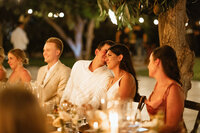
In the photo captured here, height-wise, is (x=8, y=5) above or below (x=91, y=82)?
above

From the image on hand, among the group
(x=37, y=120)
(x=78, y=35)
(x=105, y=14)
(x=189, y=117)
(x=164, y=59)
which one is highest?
(x=78, y=35)

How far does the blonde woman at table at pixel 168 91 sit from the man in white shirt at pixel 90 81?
98cm

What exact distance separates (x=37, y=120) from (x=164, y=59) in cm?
207

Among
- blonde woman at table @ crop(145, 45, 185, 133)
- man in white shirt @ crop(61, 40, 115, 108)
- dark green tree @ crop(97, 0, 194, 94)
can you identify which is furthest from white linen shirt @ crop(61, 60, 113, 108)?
blonde woman at table @ crop(145, 45, 185, 133)

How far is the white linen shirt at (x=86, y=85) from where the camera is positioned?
4.29 meters

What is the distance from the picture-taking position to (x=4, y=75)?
19.5ft

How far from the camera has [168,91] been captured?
10.6 ft

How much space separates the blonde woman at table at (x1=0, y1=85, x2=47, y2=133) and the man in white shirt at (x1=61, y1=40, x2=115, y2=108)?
2.78m

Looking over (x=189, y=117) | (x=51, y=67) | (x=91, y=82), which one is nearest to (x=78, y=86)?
(x=91, y=82)

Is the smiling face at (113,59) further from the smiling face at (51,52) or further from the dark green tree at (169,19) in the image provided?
the smiling face at (51,52)

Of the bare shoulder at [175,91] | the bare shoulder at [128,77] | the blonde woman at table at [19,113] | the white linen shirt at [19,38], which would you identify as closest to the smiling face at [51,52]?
the bare shoulder at [128,77]

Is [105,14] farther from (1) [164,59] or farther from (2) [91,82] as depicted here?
(1) [164,59]

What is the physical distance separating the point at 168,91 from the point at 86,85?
1.48 m

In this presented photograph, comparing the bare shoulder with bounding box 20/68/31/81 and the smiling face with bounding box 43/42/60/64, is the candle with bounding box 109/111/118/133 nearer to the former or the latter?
the smiling face with bounding box 43/42/60/64
